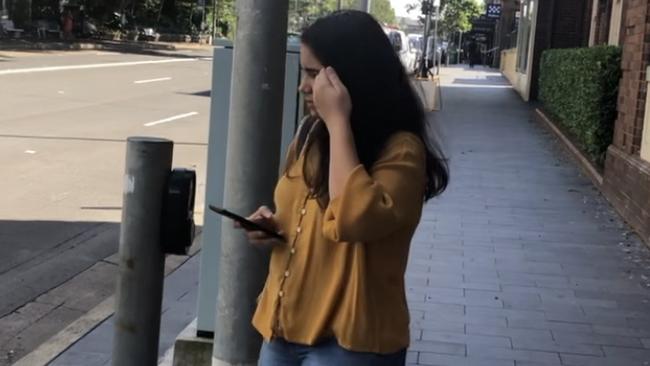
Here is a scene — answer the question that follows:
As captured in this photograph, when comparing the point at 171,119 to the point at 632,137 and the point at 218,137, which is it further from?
the point at 218,137

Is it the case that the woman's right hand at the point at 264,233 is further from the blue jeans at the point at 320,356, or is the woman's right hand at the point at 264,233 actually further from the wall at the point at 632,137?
the wall at the point at 632,137

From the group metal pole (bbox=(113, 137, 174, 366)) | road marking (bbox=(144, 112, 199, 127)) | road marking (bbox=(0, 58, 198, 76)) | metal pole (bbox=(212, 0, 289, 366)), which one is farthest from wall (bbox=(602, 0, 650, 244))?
road marking (bbox=(0, 58, 198, 76))

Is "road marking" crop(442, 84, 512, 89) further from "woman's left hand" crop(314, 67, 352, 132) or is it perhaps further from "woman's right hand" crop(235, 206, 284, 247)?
"woman's left hand" crop(314, 67, 352, 132)

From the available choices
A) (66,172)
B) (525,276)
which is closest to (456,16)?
(66,172)

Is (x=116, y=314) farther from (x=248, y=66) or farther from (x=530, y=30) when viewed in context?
(x=530, y=30)

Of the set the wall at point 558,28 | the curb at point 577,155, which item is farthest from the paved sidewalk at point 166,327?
the wall at point 558,28

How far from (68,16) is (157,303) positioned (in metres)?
47.0

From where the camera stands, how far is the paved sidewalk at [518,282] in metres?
5.23

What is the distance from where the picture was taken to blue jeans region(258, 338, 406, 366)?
7.44 ft

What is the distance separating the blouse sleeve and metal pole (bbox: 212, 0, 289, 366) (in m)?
1.29

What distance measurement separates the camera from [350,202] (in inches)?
83.5

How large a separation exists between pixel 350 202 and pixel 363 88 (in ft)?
0.99

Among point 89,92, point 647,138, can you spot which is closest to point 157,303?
point 647,138

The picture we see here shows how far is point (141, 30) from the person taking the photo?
57969 millimetres
